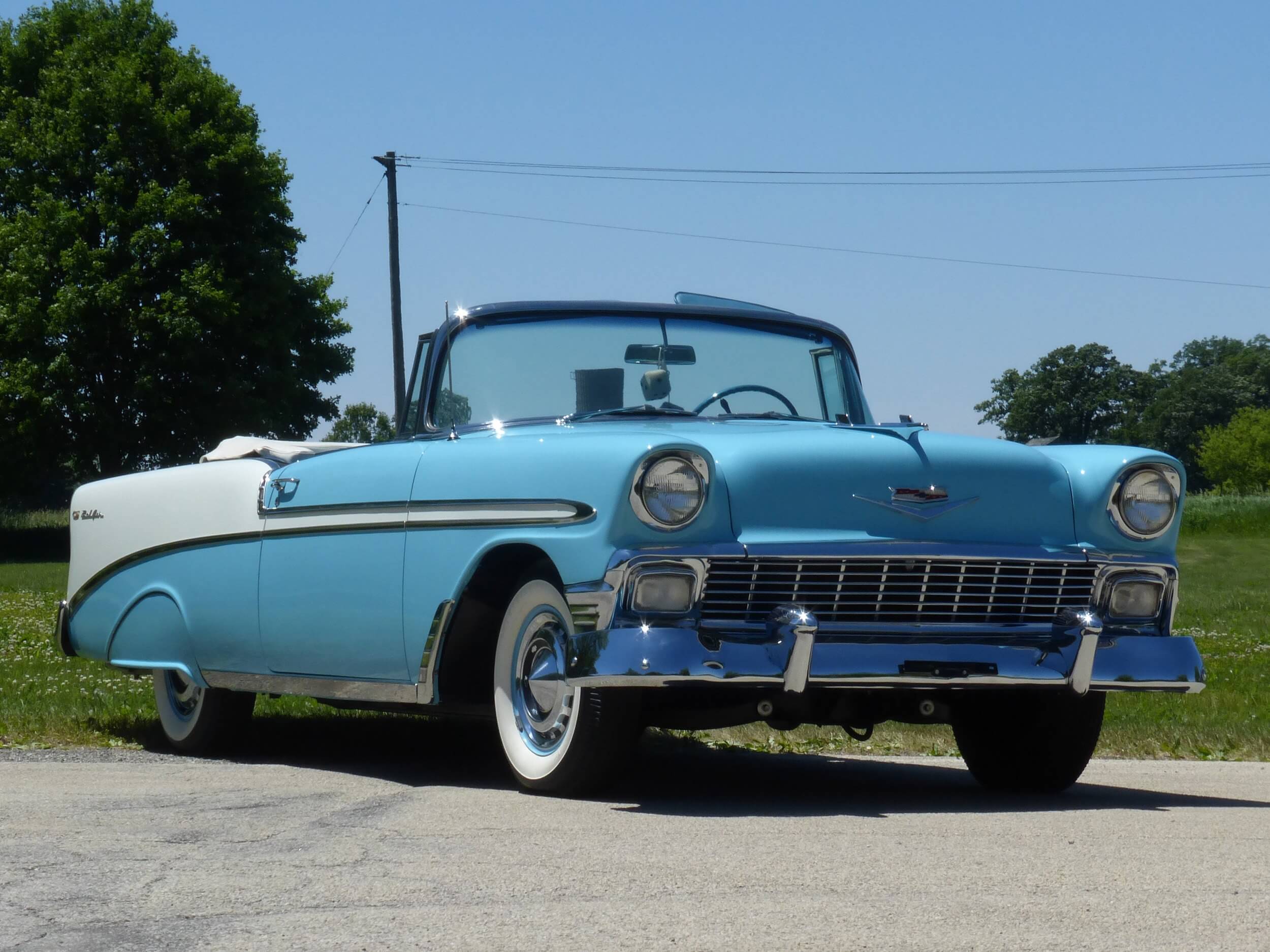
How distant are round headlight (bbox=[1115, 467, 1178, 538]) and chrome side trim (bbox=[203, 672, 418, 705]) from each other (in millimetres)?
2486

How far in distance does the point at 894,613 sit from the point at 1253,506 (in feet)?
150

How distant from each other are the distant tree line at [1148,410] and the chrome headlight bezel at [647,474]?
9500cm

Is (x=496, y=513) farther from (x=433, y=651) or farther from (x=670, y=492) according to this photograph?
(x=670, y=492)

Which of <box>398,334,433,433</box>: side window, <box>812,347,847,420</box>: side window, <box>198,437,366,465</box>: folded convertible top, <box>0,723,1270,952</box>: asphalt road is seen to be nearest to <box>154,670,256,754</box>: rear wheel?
<box>198,437,366,465</box>: folded convertible top

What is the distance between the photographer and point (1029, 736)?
6.11 metres

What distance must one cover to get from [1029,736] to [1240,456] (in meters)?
103

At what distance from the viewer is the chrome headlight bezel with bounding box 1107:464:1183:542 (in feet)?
18.5

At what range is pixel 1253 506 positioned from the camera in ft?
157

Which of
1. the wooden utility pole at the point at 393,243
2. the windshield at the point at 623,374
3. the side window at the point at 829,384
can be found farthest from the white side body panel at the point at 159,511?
the wooden utility pole at the point at 393,243

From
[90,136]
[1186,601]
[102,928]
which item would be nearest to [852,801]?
[102,928]

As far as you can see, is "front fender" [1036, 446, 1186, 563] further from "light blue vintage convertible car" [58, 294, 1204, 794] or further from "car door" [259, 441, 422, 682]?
"car door" [259, 441, 422, 682]

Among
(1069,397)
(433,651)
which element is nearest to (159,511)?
(433,651)

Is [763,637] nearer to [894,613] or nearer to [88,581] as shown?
[894,613]

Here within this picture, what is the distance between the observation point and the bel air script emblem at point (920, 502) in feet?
17.3
